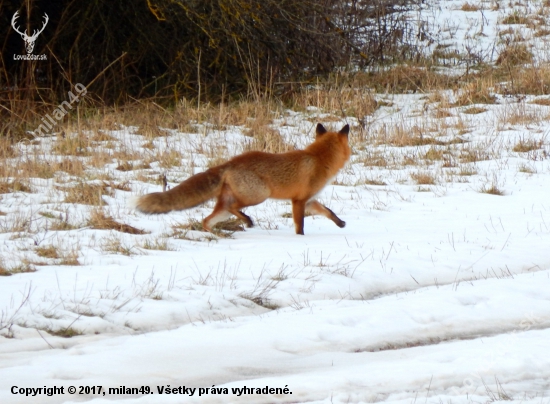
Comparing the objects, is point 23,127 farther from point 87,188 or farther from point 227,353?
point 227,353

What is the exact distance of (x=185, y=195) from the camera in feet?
23.3

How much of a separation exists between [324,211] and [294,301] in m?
2.65

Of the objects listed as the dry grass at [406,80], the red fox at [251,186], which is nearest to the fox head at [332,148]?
the red fox at [251,186]

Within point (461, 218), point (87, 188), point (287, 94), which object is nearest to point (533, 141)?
point (461, 218)

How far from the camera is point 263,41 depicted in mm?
14891

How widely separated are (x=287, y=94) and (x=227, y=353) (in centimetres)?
1142

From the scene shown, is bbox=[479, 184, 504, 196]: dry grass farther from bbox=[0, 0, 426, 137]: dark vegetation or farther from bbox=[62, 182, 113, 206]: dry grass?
bbox=[0, 0, 426, 137]: dark vegetation

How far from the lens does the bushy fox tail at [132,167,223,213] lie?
22.8ft

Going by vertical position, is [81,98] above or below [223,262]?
above

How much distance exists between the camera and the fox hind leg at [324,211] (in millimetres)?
7707

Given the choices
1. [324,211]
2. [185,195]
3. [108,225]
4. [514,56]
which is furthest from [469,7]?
[108,225]

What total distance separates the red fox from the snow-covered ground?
0.29 meters

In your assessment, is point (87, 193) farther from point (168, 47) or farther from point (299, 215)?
point (168, 47)

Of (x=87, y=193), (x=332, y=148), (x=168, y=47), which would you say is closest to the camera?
(x=332, y=148)
